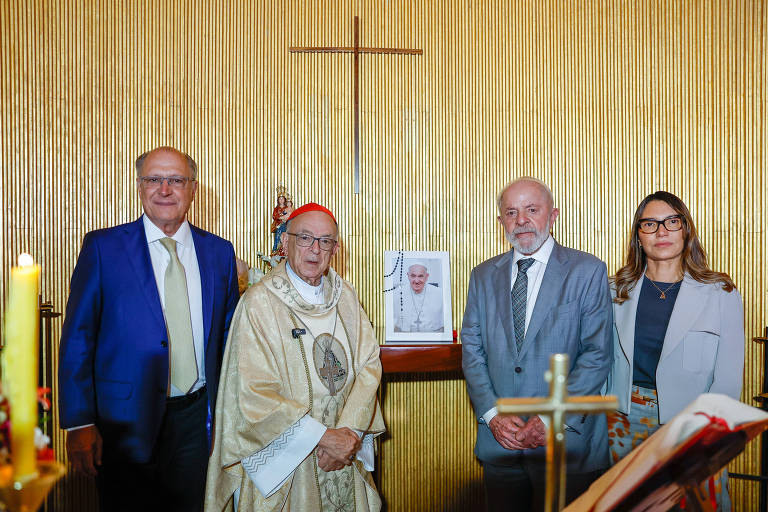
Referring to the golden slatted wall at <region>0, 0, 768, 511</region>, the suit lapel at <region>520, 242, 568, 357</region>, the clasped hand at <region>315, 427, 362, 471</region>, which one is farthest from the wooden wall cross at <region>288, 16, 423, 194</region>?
the clasped hand at <region>315, 427, 362, 471</region>

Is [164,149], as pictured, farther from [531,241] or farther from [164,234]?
[531,241]

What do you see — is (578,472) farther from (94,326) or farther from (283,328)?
(94,326)

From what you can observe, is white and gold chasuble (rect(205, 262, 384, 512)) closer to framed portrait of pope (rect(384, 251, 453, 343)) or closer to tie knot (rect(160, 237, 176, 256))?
tie knot (rect(160, 237, 176, 256))

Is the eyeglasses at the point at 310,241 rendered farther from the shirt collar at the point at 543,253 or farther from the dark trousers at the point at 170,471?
the shirt collar at the point at 543,253

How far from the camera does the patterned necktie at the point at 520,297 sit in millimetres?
3020

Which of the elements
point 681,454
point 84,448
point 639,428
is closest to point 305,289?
point 84,448

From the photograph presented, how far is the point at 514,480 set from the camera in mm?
2996

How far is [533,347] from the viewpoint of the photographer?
2951 millimetres

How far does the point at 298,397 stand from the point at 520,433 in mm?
1029

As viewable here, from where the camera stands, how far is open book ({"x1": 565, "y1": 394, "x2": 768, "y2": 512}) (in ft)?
4.07

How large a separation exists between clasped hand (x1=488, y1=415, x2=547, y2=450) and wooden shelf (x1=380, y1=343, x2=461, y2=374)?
94 cm

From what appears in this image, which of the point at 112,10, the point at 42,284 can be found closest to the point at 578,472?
the point at 42,284

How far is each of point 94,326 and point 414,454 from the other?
258 centimetres

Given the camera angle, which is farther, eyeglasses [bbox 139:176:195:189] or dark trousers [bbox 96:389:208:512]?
eyeglasses [bbox 139:176:195:189]
